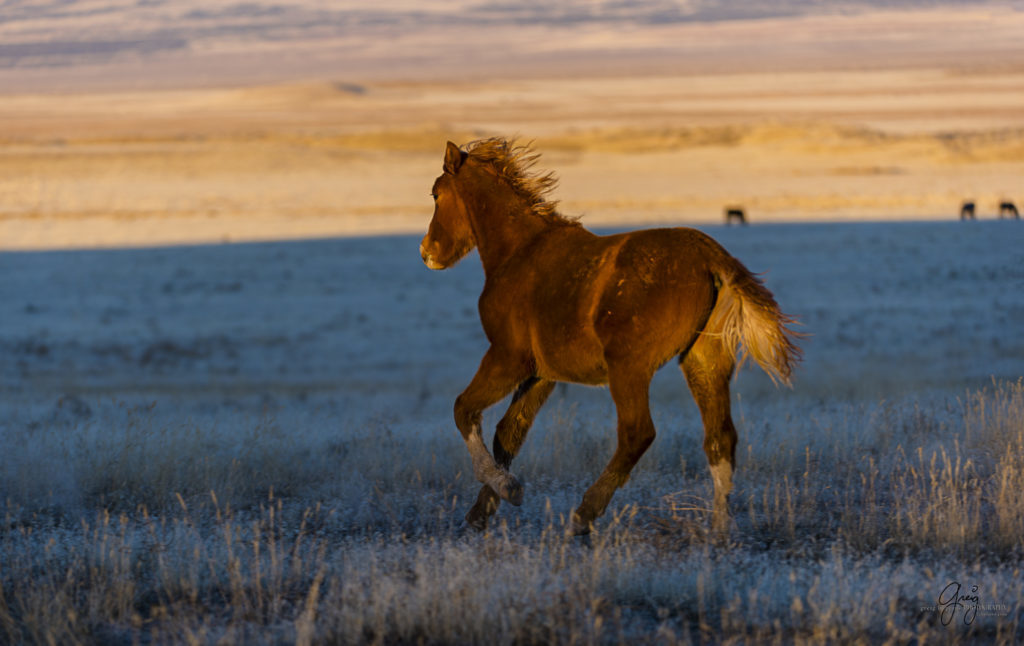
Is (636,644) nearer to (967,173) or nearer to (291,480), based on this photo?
(291,480)

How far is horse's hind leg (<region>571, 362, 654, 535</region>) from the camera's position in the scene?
593cm

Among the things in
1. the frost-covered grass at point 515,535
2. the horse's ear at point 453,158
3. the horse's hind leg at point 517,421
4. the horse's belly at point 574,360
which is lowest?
the frost-covered grass at point 515,535

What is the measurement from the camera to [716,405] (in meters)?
6.33

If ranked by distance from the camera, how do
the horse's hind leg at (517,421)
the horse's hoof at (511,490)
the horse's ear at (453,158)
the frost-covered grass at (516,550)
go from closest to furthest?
1. the frost-covered grass at (516,550)
2. the horse's hoof at (511,490)
3. the horse's hind leg at (517,421)
4. the horse's ear at (453,158)

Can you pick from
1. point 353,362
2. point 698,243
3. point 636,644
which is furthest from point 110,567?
point 353,362

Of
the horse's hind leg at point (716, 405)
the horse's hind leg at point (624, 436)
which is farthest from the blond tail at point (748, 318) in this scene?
the horse's hind leg at point (624, 436)

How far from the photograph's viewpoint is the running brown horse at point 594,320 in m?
5.95

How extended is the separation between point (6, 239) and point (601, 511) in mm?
52554

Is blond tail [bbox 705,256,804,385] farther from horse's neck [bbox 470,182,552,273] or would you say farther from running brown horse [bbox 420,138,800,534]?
horse's neck [bbox 470,182,552,273]

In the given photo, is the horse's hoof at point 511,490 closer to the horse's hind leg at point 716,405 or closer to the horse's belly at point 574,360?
the horse's belly at point 574,360

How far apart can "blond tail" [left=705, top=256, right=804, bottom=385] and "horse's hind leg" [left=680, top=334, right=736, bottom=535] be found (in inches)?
6.7

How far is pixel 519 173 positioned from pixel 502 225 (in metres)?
0.39

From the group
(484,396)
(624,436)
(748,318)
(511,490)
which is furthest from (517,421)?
(748,318)

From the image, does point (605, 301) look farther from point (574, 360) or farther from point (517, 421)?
point (517, 421)
